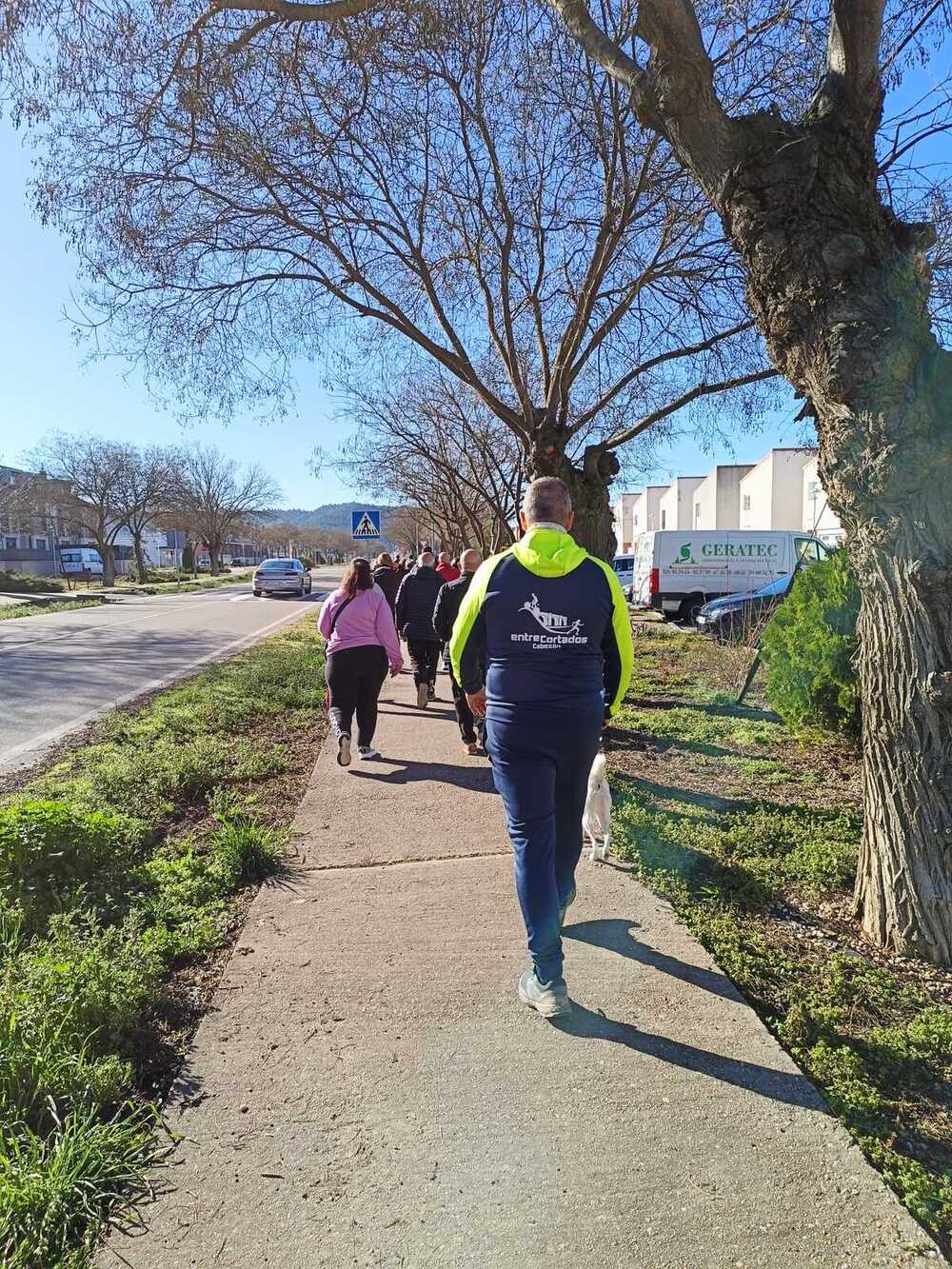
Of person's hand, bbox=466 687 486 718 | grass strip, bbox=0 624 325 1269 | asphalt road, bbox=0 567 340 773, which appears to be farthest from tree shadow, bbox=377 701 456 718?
person's hand, bbox=466 687 486 718

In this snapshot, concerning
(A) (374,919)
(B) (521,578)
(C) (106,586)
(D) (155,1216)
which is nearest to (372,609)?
(A) (374,919)

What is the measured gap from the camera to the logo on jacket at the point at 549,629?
9.42ft

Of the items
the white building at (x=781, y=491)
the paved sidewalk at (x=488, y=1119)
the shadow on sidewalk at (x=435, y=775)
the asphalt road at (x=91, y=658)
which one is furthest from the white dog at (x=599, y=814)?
the white building at (x=781, y=491)

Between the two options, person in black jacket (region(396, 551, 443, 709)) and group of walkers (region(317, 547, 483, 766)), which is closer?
group of walkers (region(317, 547, 483, 766))

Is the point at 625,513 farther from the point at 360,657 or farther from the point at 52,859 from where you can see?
the point at 52,859

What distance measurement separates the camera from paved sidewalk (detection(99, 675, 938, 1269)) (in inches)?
74.7

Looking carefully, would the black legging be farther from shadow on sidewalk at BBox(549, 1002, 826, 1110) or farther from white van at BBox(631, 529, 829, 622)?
white van at BBox(631, 529, 829, 622)

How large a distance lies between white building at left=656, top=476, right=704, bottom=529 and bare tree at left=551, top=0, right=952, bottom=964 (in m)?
63.4

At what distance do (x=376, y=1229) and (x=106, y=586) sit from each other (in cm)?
4937

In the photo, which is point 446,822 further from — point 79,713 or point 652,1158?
point 79,713

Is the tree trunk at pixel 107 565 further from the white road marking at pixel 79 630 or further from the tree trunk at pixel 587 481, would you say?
the tree trunk at pixel 587 481

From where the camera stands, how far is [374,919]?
363 centimetres

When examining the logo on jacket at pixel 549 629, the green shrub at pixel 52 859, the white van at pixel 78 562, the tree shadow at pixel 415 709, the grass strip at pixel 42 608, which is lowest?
the tree shadow at pixel 415 709

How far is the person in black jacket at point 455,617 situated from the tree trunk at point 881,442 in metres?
3.49
